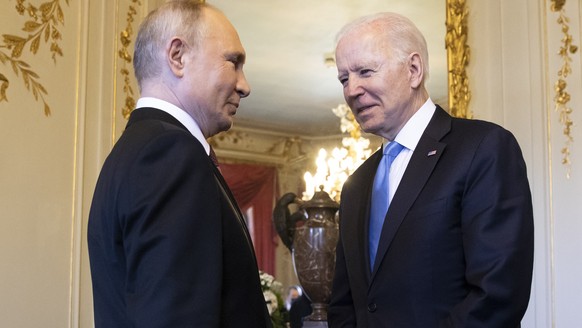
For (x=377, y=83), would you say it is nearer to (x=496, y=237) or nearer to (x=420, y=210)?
(x=420, y=210)

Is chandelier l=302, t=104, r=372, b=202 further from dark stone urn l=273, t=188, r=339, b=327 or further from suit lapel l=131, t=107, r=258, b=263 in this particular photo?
suit lapel l=131, t=107, r=258, b=263

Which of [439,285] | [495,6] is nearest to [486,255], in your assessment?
[439,285]

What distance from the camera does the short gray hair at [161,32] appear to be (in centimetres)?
146

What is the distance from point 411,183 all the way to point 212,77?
24.1 inches

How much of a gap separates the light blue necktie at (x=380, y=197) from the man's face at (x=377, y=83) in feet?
0.16

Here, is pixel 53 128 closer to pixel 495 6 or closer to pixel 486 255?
pixel 486 255

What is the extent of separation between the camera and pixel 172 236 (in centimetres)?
123

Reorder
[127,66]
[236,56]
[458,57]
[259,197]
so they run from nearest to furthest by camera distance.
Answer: [236,56] < [127,66] < [458,57] < [259,197]

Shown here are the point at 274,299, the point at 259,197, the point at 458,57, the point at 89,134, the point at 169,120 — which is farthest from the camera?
the point at 259,197

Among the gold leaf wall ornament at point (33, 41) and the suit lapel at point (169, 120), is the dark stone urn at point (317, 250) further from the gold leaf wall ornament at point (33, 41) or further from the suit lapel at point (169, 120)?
the suit lapel at point (169, 120)

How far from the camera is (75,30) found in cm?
288

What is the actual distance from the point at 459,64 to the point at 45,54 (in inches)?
70.1

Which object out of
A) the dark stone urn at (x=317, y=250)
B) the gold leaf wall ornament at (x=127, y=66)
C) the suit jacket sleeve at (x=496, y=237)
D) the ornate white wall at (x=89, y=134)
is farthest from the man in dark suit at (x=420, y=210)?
the gold leaf wall ornament at (x=127, y=66)

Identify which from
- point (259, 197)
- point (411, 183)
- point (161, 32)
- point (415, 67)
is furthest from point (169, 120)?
point (259, 197)
